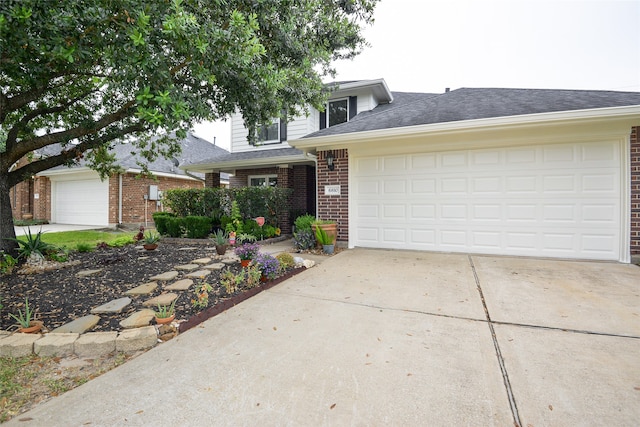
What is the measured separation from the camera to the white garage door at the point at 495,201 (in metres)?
5.17

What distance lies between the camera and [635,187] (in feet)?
16.1

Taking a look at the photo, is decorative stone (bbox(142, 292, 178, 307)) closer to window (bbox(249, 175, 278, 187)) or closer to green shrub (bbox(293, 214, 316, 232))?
green shrub (bbox(293, 214, 316, 232))

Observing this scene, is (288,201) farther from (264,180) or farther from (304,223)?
Answer: (304,223)

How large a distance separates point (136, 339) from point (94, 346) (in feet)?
0.99

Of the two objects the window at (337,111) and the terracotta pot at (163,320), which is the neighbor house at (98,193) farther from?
the terracotta pot at (163,320)

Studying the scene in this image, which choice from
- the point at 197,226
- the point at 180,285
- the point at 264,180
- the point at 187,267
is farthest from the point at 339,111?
the point at 180,285

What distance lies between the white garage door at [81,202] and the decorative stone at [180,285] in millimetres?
10869

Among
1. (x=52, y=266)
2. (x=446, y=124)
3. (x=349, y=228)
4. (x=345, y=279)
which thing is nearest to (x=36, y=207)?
(x=52, y=266)

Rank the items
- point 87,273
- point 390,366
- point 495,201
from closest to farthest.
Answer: point 390,366, point 87,273, point 495,201

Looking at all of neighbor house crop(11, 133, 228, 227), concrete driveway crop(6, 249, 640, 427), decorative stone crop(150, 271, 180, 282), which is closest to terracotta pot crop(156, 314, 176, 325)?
concrete driveway crop(6, 249, 640, 427)

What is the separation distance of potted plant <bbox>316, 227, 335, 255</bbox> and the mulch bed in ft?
5.76

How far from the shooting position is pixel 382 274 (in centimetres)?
448

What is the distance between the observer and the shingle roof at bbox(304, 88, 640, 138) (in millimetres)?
5129

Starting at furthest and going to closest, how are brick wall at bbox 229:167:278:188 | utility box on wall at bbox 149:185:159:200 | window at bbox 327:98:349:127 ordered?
1. utility box on wall at bbox 149:185:159:200
2. brick wall at bbox 229:167:278:188
3. window at bbox 327:98:349:127
